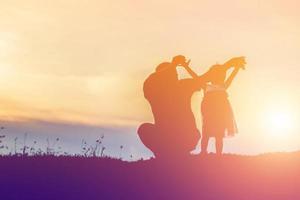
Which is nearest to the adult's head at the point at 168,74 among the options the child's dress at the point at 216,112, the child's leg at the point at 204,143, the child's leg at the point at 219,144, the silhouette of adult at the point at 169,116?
the silhouette of adult at the point at 169,116

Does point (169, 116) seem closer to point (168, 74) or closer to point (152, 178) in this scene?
point (168, 74)

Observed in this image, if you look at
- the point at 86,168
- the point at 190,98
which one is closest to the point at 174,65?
the point at 190,98

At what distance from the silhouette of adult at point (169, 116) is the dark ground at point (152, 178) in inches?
32.2

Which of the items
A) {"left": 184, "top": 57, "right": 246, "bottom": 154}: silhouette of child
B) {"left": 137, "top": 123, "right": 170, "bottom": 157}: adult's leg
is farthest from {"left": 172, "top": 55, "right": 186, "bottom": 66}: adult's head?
{"left": 137, "top": 123, "right": 170, "bottom": 157}: adult's leg

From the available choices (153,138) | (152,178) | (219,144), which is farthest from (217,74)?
(152,178)

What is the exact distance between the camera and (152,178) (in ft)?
56.2

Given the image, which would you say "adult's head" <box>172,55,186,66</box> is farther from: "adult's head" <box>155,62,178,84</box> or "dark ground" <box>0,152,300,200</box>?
"dark ground" <box>0,152,300,200</box>

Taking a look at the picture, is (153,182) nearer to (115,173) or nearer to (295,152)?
(115,173)

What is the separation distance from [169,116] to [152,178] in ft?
10.6

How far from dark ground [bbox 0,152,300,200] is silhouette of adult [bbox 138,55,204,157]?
2.68 feet

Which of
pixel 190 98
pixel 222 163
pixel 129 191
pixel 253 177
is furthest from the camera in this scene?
pixel 190 98

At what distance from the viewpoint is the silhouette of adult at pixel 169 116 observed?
1959 cm

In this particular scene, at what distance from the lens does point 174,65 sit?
19.4 meters

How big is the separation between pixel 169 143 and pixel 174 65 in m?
2.50
